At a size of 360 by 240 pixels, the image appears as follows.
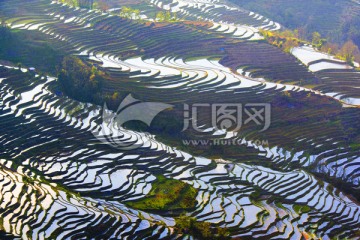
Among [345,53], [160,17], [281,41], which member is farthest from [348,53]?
[160,17]

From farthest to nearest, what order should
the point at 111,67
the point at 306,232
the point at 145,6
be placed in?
1. the point at 145,6
2. the point at 111,67
3. the point at 306,232

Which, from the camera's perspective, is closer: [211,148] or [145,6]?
[211,148]

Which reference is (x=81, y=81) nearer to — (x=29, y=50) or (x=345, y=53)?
(x=29, y=50)

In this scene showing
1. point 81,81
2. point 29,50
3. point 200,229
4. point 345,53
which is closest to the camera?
point 200,229

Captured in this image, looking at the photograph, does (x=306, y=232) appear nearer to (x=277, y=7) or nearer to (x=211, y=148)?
(x=211, y=148)

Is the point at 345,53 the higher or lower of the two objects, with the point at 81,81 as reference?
higher

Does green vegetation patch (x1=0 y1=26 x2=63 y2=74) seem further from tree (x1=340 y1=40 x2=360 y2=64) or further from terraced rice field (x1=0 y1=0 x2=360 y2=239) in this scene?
tree (x1=340 y1=40 x2=360 y2=64)

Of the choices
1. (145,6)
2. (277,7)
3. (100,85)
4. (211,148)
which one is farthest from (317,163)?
(277,7)

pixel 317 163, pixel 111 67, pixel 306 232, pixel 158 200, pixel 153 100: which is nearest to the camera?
pixel 306 232

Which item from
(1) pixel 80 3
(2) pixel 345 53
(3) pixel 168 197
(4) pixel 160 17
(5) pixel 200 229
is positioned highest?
(1) pixel 80 3
